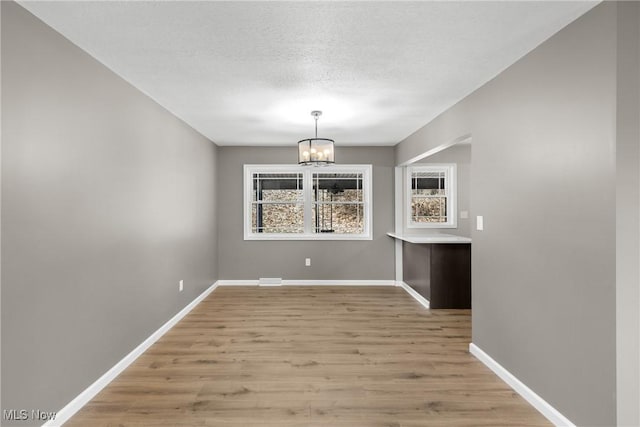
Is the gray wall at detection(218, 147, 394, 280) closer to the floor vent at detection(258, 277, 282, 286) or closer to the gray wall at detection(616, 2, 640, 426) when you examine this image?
the floor vent at detection(258, 277, 282, 286)

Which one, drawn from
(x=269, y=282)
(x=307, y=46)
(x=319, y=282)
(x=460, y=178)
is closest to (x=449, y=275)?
(x=460, y=178)

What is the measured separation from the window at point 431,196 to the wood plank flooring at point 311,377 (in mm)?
2131

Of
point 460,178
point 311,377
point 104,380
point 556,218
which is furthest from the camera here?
point 460,178

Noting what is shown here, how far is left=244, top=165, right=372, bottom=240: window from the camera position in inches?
242

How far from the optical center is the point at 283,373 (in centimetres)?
281

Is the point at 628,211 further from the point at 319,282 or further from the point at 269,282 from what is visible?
the point at 269,282

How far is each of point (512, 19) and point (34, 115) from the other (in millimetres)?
2797

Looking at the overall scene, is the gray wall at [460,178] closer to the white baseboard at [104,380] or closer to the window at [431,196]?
the window at [431,196]

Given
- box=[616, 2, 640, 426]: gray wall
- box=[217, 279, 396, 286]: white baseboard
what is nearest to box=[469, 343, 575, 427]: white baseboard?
box=[616, 2, 640, 426]: gray wall

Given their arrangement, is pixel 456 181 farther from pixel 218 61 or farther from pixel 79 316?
pixel 79 316

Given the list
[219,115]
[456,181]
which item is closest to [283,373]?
[219,115]

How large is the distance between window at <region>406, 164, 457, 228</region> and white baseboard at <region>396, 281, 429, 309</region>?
3.35 feet

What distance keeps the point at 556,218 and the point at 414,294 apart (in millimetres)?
3327

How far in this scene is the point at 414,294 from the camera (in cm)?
527
